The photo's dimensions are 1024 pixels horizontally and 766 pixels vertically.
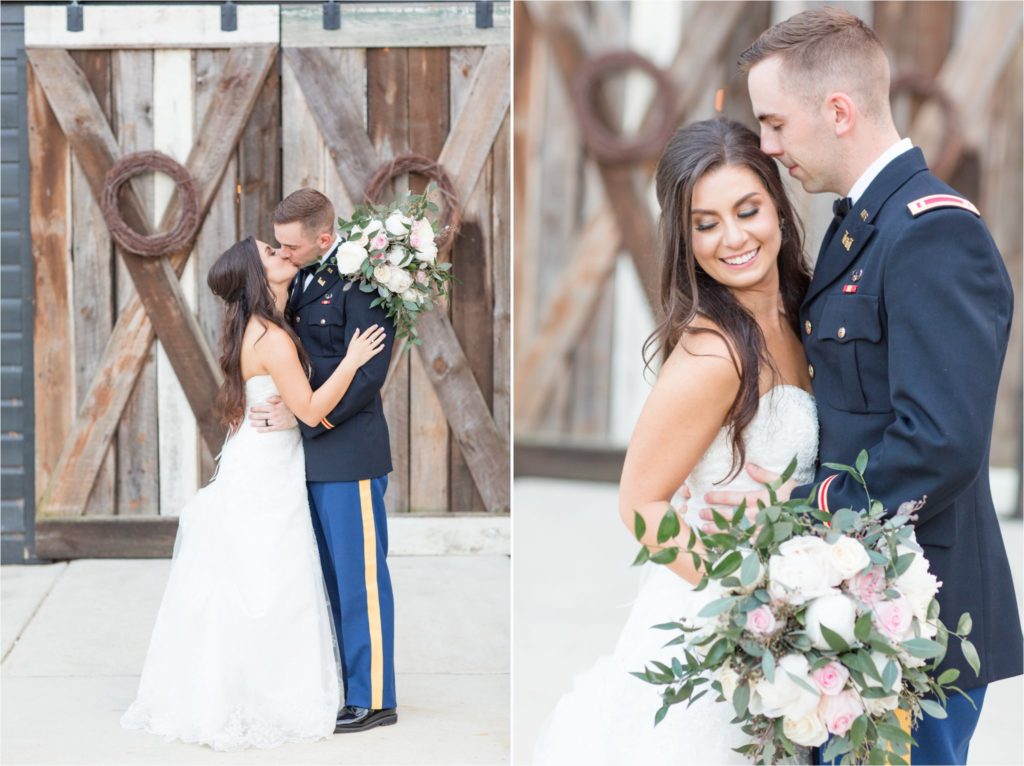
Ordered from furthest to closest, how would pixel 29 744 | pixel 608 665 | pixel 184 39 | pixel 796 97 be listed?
1. pixel 184 39
2. pixel 29 744
3. pixel 608 665
4. pixel 796 97

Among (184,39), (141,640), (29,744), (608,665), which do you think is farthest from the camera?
(184,39)

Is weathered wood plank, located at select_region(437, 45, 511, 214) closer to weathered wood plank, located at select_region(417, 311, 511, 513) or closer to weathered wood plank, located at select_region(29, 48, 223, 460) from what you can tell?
weathered wood plank, located at select_region(417, 311, 511, 513)

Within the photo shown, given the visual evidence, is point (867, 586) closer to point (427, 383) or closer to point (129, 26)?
point (427, 383)

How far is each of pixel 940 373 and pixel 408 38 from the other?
13.5 feet

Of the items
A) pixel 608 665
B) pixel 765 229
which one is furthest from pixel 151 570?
pixel 765 229

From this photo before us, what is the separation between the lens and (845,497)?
212 cm

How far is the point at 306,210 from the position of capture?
3.62 m

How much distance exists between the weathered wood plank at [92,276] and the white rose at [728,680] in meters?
4.39

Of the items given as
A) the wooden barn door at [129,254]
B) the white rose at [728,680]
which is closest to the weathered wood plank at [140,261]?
the wooden barn door at [129,254]

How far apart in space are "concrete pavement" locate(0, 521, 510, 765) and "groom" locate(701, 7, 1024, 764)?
5.72 feet

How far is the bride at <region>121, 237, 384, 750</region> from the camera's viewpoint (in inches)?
141

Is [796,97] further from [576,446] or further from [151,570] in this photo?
[576,446]

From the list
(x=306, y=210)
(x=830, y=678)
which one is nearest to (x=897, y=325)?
(x=830, y=678)

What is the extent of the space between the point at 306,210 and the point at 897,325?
206 centimetres
